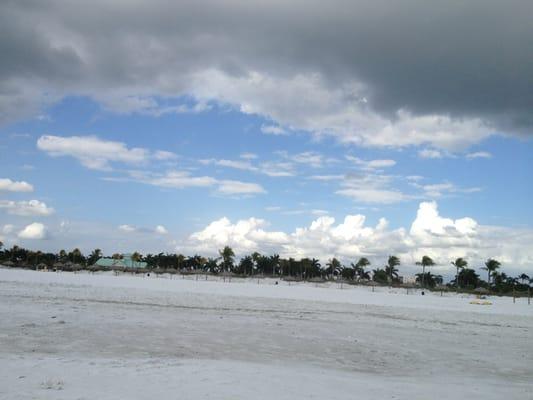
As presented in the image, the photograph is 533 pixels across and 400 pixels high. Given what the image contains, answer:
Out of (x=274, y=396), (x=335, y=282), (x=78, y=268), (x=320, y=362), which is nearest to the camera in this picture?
(x=274, y=396)

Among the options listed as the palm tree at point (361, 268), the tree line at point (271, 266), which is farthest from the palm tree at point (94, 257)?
the palm tree at point (361, 268)

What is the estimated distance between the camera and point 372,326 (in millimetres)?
26203

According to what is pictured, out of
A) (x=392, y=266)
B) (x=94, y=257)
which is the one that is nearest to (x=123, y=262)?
(x=94, y=257)

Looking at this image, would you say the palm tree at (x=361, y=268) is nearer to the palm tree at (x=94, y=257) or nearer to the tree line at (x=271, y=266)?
the tree line at (x=271, y=266)

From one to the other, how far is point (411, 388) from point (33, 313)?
677 inches

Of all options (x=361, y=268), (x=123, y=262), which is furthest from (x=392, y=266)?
(x=123, y=262)

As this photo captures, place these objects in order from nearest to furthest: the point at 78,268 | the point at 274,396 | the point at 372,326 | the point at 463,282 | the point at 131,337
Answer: the point at 274,396 → the point at 131,337 → the point at 372,326 → the point at 78,268 → the point at 463,282

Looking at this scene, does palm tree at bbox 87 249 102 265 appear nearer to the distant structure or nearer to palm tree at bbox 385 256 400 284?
the distant structure

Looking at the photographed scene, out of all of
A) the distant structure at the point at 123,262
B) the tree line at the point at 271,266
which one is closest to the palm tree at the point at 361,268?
the tree line at the point at 271,266

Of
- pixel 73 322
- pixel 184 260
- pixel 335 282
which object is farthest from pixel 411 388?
pixel 184 260

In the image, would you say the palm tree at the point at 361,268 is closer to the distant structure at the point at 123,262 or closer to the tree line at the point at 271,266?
the tree line at the point at 271,266

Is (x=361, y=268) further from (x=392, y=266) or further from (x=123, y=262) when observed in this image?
(x=123, y=262)

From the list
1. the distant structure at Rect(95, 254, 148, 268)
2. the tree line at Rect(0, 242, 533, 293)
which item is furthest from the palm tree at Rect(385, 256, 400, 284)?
the distant structure at Rect(95, 254, 148, 268)

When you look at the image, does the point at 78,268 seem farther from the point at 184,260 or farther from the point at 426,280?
the point at 426,280
